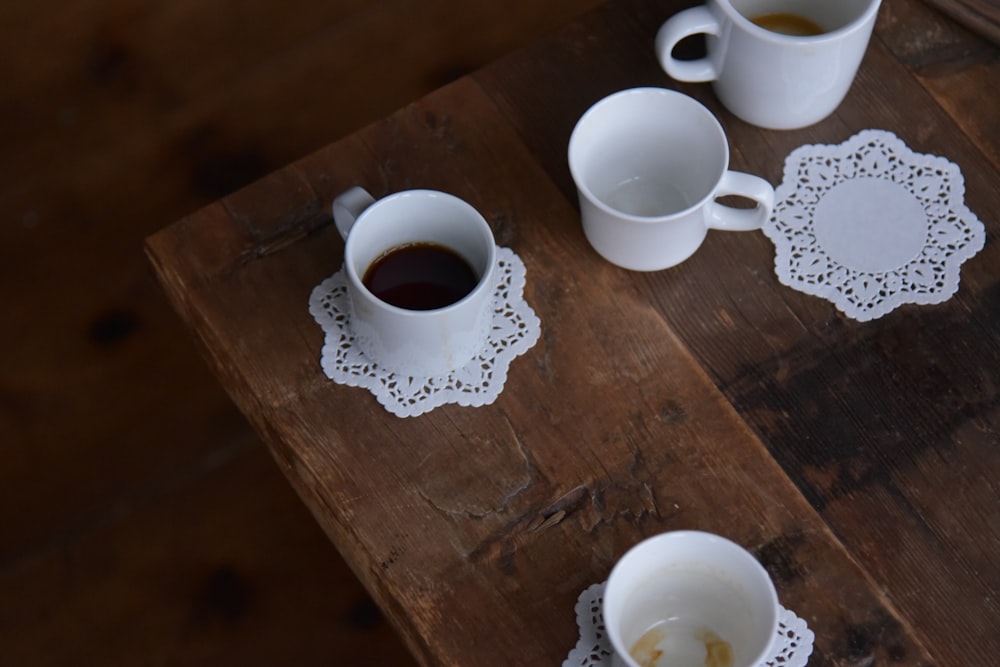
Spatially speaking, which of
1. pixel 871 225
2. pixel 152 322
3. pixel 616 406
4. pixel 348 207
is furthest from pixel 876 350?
pixel 152 322

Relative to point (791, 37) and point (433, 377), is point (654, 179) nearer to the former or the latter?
point (791, 37)

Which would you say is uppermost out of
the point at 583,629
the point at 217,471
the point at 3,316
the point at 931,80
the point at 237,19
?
the point at 931,80

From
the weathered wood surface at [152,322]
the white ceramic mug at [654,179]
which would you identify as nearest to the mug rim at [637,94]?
the white ceramic mug at [654,179]

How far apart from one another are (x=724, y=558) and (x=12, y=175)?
1316 millimetres

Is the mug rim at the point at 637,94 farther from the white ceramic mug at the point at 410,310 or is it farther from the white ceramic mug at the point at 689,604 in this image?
the white ceramic mug at the point at 689,604

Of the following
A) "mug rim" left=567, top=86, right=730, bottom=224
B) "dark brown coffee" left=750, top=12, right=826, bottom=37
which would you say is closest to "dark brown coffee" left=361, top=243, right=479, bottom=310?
"mug rim" left=567, top=86, right=730, bottom=224

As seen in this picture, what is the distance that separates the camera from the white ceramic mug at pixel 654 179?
101 cm

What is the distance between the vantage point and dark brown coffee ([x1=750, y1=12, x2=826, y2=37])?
1.15m

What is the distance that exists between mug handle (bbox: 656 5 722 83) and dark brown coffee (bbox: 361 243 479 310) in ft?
0.85

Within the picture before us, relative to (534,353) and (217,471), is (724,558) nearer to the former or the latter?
(534,353)

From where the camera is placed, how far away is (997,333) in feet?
3.43

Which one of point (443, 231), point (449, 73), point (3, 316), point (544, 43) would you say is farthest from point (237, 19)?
point (443, 231)

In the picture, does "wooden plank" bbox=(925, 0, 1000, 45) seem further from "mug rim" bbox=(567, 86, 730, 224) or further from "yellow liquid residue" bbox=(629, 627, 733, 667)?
"yellow liquid residue" bbox=(629, 627, 733, 667)

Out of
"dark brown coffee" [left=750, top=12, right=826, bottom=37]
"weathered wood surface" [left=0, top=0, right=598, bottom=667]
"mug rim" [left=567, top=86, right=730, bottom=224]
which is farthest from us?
"weathered wood surface" [left=0, top=0, right=598, bottom=667]
